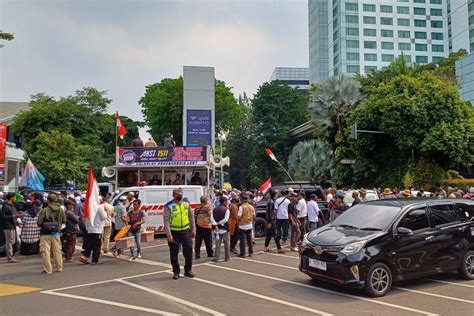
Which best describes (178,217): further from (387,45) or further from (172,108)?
(387,45)

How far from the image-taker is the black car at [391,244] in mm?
7906

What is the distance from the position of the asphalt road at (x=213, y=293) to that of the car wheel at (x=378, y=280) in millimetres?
157

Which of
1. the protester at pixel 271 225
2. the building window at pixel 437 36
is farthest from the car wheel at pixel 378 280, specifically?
the building window at pixel 437 36

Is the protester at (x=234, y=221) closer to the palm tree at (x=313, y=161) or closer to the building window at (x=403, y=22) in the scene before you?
the palm tree at (x=313, y=161)

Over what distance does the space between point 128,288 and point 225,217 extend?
3.55 metres

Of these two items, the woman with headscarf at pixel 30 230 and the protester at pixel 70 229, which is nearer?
the protester at pixel 70 229

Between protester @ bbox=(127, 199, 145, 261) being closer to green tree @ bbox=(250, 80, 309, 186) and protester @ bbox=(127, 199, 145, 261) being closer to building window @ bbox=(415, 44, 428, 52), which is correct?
green tree @ bbox=(250, 80, 309, 186)

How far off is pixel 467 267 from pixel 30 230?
11.3 metres

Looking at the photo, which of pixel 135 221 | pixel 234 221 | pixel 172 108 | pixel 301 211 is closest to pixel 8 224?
pixel 135 221

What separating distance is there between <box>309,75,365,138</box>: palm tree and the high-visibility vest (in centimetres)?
2814

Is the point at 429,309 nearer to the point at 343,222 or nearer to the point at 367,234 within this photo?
the point at 367,234

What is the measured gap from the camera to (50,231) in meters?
10.5

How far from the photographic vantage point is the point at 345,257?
25.8 feet

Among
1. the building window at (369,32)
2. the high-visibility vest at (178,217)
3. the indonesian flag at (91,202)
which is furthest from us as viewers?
the building window at (369,32)
